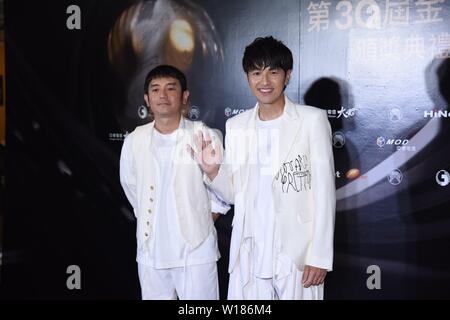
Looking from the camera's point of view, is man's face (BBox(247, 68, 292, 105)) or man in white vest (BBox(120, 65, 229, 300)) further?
man in white vest (BBox(120, 65, 229, 300))

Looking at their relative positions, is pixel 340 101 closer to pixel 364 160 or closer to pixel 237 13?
pixel 364 160

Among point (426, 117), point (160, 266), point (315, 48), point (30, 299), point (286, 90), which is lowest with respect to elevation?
point (30, 299)

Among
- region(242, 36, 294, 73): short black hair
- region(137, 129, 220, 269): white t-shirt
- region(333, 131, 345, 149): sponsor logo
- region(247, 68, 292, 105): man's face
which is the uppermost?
region(242, 36, 294, 73): short black hair

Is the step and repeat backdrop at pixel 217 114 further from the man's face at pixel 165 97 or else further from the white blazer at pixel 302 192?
the white blazer at pixel 302 192

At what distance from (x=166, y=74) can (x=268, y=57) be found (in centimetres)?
72

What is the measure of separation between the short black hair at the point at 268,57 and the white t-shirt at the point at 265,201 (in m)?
0.29

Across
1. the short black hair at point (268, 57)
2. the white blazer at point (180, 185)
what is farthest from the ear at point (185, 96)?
the short black hair at point (268, 57)

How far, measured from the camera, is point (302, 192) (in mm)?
2885

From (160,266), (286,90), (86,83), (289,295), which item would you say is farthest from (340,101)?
(86,83)

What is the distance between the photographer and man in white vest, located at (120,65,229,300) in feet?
10.6

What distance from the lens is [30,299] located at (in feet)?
12.9

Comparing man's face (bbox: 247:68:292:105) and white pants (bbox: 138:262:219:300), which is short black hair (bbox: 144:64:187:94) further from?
white pants (bbox: 138:262:219:300)

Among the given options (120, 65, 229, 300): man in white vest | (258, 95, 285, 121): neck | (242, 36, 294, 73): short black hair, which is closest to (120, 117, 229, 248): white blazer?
(120, 65, 229, 300): man in white vest

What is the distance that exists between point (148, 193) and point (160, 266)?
0.43m
